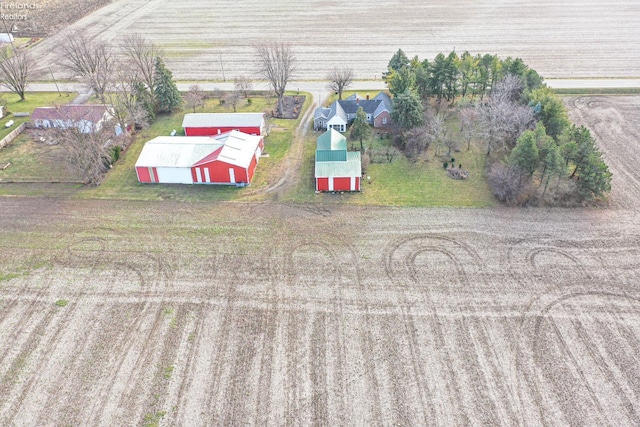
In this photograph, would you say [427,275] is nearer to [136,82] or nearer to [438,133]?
[438,133]

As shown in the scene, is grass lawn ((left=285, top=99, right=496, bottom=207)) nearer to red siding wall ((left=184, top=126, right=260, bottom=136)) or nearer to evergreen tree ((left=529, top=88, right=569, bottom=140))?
evergreen tree ((left=529, top=88, right=569, bottom=140))

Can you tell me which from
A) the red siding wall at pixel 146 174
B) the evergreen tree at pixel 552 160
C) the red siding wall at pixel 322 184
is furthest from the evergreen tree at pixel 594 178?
the red siding wall at pixel 146 174

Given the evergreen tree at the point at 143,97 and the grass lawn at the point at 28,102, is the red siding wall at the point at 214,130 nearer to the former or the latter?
the evergreen tree at the point at 143,97

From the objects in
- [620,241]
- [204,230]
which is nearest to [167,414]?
[204,230]

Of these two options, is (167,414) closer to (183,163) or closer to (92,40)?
(183,163)

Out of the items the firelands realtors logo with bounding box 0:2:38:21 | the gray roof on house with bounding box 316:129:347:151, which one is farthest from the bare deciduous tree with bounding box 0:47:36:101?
the gray roof on house with bounding box 316:129:347:151
